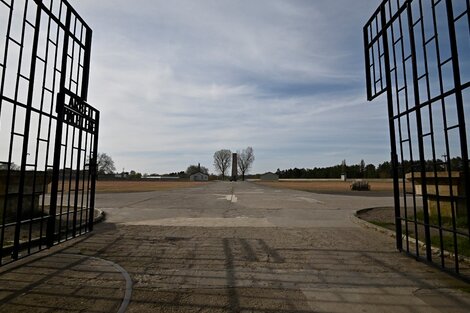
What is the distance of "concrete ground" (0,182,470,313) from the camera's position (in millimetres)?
3578

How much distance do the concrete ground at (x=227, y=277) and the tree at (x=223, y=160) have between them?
12022cm

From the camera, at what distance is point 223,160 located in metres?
129

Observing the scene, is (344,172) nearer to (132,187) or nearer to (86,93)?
(132,187)

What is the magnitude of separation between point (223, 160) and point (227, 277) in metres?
125

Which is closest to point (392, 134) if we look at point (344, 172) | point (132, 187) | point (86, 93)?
point (86, 93)

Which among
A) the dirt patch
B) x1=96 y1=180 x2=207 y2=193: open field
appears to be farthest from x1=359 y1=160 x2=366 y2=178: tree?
the dirt patch

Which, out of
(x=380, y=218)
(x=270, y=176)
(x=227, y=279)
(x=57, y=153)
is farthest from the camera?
(x=270, y=176)

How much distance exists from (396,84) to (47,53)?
683 cm

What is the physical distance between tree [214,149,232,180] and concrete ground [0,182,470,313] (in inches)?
4733

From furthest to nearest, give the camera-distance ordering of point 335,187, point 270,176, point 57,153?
point 270,176
point 335,187
point 57,153

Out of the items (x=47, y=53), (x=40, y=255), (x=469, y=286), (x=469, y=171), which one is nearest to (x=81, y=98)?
(x=47, y=53)

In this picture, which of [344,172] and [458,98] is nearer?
[458,98]

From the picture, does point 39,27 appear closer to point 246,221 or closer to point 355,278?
point 355,278

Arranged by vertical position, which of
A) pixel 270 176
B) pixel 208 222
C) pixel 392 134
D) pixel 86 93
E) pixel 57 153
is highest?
pixel 270 176
